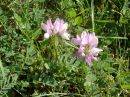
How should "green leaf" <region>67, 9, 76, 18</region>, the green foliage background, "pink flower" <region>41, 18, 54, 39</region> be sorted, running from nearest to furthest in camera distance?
"pink flower" <region>41, 18, 54, 39</region>
the green foliage background
"green leaf" <region>67, 9, 76, 18</region>

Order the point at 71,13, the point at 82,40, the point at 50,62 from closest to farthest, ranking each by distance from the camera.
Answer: the point at 82,40 → the point at 50,62 → the point at 71,13

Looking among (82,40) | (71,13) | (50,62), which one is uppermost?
(71,13)

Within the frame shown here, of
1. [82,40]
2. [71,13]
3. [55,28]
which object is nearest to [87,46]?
[82,40]

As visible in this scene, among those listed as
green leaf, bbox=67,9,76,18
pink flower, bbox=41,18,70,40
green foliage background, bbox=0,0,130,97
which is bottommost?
green foliage background, bbox=0,0,130,97

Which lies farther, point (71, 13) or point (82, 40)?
point (71, 13)

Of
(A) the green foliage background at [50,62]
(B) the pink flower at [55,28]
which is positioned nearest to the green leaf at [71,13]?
(A) the green foliage background at [50,62]

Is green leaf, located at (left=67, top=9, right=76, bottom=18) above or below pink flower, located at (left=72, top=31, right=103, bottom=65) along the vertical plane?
above

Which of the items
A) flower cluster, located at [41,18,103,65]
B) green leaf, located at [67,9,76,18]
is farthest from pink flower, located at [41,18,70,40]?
green leaf, located at [67,9,76,18]

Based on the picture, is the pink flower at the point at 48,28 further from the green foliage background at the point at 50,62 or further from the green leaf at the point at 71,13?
the green leaf at the point at 71,13

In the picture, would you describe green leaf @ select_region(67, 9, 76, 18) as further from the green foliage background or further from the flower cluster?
the flower cluster

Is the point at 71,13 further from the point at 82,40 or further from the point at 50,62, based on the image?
the point at 82,40
